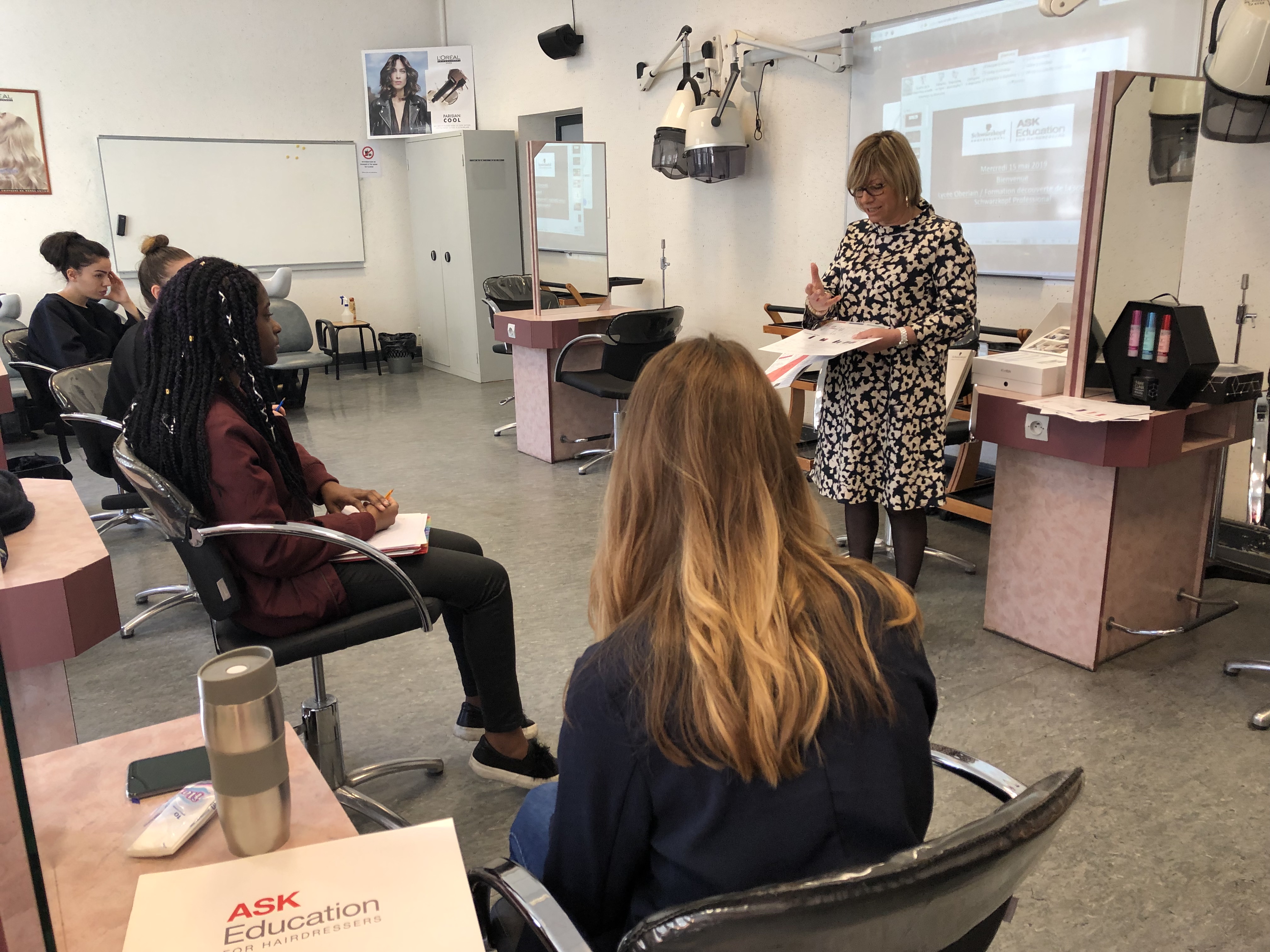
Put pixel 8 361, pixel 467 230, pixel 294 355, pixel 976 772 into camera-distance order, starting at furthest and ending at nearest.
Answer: pixel 467 230, pixel 294 355, pixel 8 361, pixel 976 772

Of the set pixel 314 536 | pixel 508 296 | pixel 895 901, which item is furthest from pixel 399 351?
pixel 895 901

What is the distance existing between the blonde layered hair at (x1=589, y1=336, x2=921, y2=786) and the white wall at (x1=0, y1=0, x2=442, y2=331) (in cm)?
744

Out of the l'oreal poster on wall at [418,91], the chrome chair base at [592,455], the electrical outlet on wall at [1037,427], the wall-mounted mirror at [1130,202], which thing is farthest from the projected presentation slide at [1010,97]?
the l'oreal poster on wall at [418,91]

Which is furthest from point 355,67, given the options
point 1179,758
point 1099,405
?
point 1179,758

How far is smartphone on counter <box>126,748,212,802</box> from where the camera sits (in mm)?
1075

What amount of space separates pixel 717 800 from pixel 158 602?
9.90ft

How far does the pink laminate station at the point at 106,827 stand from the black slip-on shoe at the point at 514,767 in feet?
3.53

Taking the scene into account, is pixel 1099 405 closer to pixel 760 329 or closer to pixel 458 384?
pixel 760 329

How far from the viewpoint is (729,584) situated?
3.24ft

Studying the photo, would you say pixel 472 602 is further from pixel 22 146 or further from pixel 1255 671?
pixel 22 146

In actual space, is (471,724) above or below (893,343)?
below

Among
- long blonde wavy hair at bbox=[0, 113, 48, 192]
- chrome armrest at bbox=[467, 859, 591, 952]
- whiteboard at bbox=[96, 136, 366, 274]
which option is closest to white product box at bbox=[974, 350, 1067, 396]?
chrome armrest at bbox=[467, 859, 591, 952]

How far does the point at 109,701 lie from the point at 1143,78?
330cm

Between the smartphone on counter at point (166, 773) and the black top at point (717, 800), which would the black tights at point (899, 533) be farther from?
the smartphone on counter at point (166, 773)
